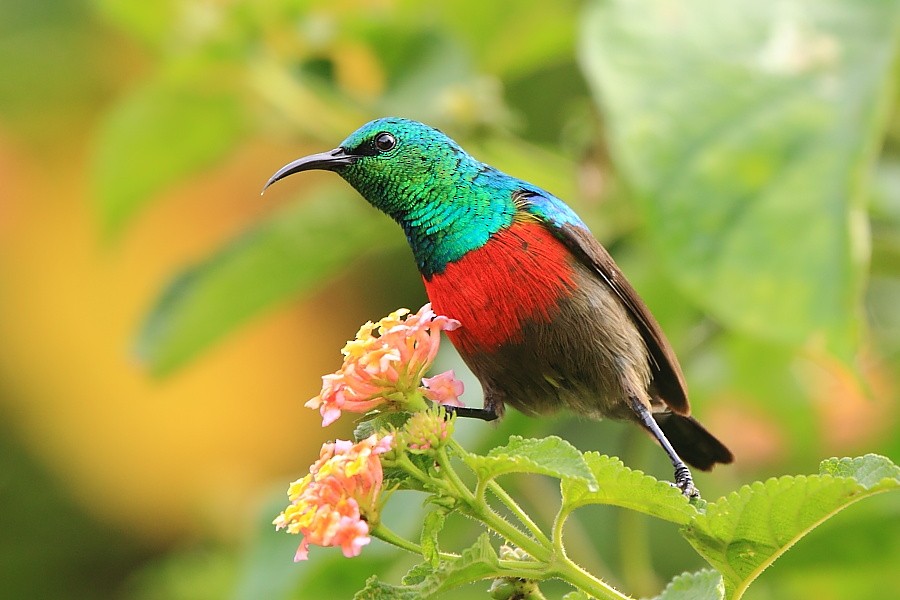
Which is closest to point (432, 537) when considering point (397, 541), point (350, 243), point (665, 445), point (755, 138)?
point (397, 541)

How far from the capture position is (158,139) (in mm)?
3996

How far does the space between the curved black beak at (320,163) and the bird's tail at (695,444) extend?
850 mm

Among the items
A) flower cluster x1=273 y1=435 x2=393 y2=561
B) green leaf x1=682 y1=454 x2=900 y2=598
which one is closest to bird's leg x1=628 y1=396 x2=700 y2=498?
green leaf x1=682 y1=454 x2=900 y2=598

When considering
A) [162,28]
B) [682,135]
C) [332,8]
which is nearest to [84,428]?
[162,28]

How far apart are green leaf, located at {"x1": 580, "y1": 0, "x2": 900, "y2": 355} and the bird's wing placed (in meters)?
0.17

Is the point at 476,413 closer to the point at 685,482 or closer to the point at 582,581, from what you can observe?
the point at 685,482

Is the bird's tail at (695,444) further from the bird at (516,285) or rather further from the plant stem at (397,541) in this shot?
the plant stem at (397,541)

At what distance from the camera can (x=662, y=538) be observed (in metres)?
4.43

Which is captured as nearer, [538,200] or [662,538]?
[538,200]

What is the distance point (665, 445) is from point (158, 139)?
236cm

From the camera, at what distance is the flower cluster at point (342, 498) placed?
1.56m

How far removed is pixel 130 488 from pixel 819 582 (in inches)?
118

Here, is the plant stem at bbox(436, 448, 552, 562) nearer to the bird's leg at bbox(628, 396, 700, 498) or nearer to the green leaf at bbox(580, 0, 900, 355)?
the bird's leg at bbox(628, 396, 700, 498)

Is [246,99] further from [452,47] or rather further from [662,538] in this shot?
[662,538]
